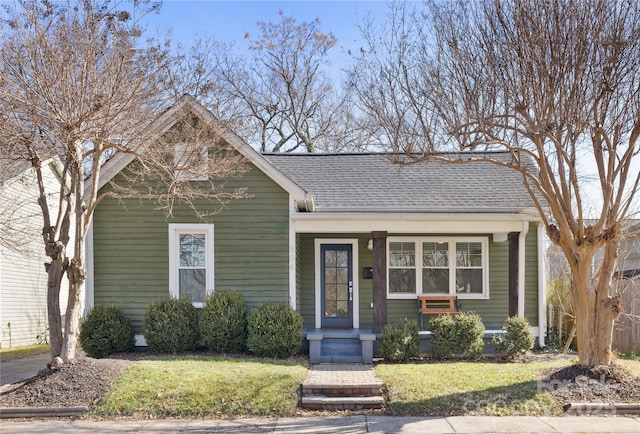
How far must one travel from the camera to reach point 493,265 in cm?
1435

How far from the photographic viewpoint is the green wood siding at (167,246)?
42.1 feet

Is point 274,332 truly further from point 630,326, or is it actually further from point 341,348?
point 630,326

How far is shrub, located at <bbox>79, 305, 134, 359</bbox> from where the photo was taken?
1213cm

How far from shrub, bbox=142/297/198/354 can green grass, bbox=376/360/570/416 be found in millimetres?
4082

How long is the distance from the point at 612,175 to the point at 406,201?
208 inches

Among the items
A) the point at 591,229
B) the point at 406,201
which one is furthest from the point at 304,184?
the point at 591,229

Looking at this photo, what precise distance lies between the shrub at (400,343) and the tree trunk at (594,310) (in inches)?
128

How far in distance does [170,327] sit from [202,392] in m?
3.37

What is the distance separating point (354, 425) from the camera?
808 cm

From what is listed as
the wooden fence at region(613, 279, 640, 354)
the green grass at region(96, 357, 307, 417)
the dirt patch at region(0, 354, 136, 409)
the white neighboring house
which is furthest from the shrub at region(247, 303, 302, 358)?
the wooden fence at region(613, 279, 640, 354)

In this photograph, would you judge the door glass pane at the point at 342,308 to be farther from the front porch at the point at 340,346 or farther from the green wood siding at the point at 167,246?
the green wood siding at the point at 167,246

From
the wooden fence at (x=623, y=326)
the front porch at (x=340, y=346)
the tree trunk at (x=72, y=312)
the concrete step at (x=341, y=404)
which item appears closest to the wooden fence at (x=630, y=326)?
the wooden fence at (x=623, y=326)

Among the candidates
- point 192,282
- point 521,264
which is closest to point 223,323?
point 192,282

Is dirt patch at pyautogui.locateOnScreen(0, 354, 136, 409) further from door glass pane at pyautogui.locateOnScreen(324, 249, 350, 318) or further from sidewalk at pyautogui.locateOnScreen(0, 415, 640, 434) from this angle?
door glass pane at pyautogui.locateOnScreen(324, 249, 350, 318)
